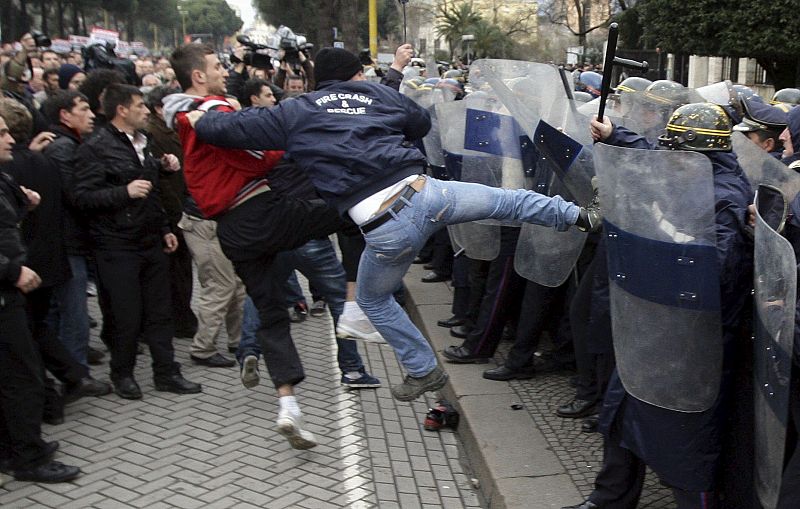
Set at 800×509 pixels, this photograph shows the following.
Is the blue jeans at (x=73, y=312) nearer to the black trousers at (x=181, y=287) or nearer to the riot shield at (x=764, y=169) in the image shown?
the black trousers at (x=181, y=287)

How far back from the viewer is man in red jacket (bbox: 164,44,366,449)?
4.74 metres

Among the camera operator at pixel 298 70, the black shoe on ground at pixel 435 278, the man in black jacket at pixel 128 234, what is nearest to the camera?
the man in black jacket at pixel 128 234

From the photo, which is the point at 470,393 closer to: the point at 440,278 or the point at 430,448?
the point at 430,448

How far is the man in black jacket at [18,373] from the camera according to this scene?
4363 mm

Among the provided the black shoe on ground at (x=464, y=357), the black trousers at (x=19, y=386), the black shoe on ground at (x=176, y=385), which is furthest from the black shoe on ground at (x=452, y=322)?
the black trousers at (x=19, y=386)

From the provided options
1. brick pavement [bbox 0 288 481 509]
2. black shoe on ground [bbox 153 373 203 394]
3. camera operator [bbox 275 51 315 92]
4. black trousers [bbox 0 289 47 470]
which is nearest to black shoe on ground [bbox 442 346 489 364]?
brick pavement [bbox 0 288 481 509]

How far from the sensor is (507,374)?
5859mm

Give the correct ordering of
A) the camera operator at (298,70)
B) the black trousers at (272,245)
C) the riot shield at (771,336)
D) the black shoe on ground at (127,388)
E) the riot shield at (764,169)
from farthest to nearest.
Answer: the camera operator at (298,70), the black shoe on ground at (127,388), the black trousers at (272,245), the riot shield at (764,169), the riot shield at (771,336)

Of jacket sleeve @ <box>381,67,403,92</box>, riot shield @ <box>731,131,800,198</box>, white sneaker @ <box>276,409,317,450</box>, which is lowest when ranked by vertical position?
white sneaker @ <box>276,409,317,450</box>

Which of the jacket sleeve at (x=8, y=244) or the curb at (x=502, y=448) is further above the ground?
the jacket sleeve at (x=8, y=244)

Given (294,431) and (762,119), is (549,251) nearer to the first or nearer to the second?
(762,119)

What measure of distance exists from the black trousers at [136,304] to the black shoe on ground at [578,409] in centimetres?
241

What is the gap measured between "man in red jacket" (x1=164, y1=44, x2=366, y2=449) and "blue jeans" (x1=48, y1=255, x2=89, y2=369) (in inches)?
55.1

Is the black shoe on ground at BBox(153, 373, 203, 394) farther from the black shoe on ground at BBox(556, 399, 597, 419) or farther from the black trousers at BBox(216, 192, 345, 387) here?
the black shoe on ground at BBox(556, 399, 597, 419)
